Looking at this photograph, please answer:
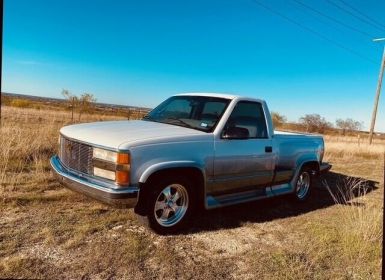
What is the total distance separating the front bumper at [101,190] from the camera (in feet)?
13.4

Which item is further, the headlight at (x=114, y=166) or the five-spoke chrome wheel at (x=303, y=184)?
the five-spoke chrome wheel at (x=303, y=184)

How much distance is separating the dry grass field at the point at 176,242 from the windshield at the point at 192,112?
144cm

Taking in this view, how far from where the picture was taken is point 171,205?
4.71m

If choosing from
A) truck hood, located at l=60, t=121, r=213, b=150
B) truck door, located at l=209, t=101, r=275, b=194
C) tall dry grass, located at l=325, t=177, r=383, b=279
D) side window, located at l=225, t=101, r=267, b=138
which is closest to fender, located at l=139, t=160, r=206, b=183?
truck hood, located at l=60, t=121, r=213, b=150

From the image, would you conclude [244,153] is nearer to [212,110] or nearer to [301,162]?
[212,110]

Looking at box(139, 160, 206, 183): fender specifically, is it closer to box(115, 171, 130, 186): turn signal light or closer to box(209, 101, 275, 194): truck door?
box(115, 171, 130, 186): turn signal light

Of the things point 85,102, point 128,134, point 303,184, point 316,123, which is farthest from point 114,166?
point 316,123

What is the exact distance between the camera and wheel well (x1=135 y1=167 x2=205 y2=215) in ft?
14.0

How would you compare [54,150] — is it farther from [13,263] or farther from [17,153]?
[13,263]

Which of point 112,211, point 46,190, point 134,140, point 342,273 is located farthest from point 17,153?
point 342,273

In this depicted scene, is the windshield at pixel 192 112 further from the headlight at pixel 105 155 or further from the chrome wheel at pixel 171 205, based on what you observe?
the headlight at pixel 105 155

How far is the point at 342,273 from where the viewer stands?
3994 millimetres

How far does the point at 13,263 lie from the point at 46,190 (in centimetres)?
271

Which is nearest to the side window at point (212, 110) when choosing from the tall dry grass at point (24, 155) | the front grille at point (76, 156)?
the front grille at point (76, 156)
